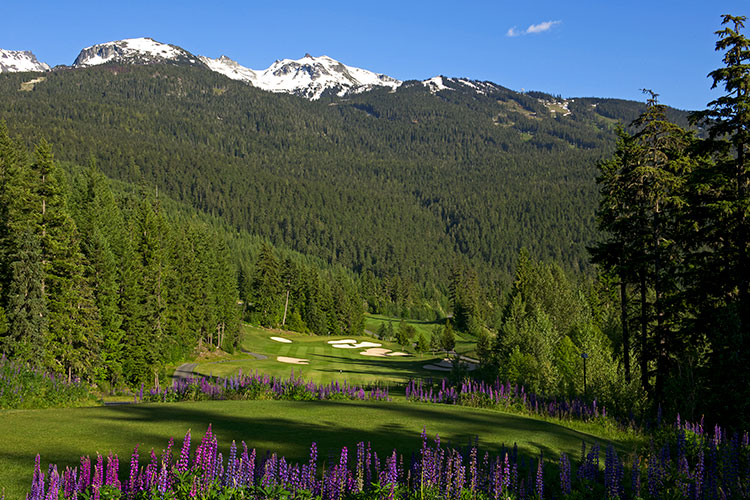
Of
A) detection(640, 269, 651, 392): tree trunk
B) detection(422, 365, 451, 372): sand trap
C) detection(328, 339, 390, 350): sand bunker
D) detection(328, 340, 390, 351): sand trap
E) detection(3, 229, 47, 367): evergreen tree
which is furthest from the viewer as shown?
detection(328, 339, 390, 350): sand bunker

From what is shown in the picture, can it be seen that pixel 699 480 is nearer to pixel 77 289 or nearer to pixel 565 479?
pixel 565 479

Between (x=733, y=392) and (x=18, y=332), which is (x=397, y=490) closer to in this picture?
(x=733, y=392)

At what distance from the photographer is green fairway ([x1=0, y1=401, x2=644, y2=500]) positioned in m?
11.1

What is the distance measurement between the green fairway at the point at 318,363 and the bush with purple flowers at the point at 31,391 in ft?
47.6

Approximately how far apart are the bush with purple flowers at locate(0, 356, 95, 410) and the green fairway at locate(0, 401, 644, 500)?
358 cm

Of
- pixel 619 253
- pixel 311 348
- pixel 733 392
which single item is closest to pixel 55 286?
pixel 619 253

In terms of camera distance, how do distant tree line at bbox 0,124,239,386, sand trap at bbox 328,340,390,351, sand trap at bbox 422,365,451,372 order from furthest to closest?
sand trap at bbox 328,340,390,351
sand trap at bbox 422,365,451,372
distant tree line at bbox 0,124,239,386

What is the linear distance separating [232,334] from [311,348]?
36.6 ft

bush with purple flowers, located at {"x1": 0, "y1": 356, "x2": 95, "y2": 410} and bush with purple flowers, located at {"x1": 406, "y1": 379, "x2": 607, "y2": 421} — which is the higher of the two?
bush with purple flowers, located at {"x1": 0, "y1": 356, "x2": 95, "y2": 410}

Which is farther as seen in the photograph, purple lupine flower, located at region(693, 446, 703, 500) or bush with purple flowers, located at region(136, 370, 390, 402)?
bush with purple flowers, located at region(136, 370, 390, 402)

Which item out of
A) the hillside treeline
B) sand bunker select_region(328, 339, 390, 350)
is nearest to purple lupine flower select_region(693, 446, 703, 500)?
the hillside treeline

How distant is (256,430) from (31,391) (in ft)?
36.0

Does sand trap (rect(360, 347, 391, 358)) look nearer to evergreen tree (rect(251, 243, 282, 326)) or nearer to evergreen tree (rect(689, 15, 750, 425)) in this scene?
evergreen tree (rect(251, 243, 282, 326))

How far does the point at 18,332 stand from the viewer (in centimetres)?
3281
